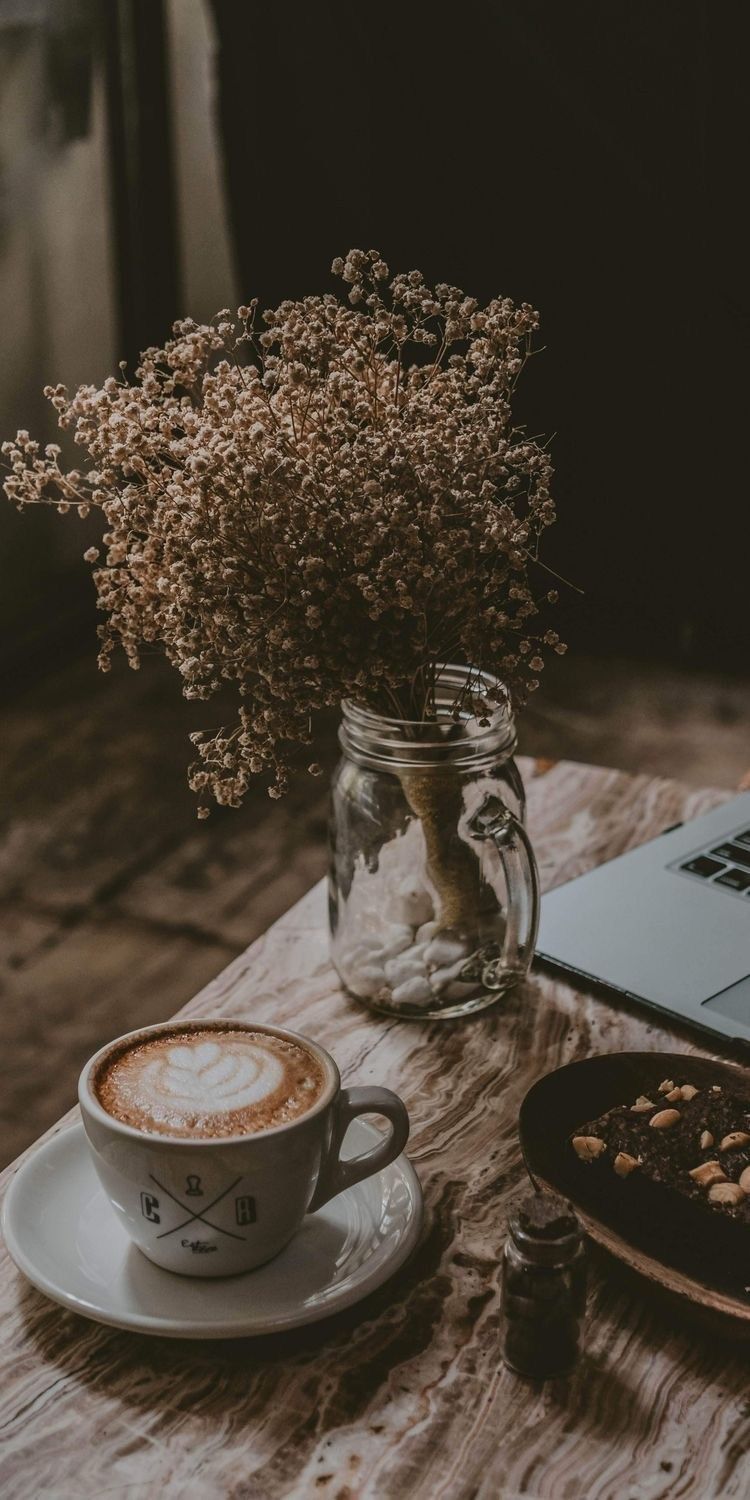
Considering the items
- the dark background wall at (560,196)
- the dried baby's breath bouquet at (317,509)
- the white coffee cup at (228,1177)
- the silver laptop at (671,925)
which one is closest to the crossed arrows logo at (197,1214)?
the white coffee cup at (228,1177)

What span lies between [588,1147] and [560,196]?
2704 mm

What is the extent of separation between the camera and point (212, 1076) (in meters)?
0.75

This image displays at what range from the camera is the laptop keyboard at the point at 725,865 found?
1146 mm

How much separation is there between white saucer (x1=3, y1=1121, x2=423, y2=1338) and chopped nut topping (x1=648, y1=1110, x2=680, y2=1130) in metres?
0.15

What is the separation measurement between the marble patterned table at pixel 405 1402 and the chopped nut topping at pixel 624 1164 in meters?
0.05

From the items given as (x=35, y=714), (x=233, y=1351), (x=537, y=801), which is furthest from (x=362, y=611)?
(x=35, y=714)

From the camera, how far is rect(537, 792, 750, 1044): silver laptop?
1004mm

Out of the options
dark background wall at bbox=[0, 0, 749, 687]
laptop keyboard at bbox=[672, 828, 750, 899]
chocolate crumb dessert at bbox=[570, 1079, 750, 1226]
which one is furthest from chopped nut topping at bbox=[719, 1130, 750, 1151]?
dark background wall at bbox=[0, 0, 749, 687]

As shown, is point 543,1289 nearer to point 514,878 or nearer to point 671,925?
point 514,878

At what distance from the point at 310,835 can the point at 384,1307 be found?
193 cm

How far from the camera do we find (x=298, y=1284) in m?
0.73

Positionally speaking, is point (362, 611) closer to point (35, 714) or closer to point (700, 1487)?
point (700, 1487)

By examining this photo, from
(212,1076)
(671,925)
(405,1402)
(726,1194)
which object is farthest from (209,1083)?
(671,925)

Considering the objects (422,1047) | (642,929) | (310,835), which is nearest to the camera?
(422,1047)
